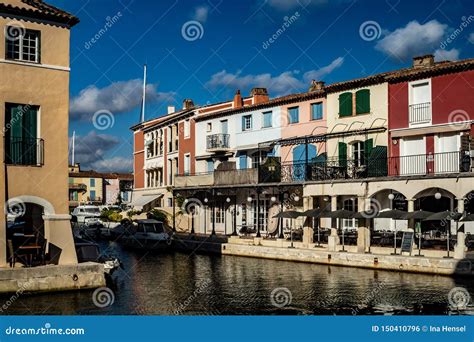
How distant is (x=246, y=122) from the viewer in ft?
153

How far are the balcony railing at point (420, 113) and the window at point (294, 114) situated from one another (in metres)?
9.56

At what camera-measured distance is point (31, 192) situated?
2139 cm

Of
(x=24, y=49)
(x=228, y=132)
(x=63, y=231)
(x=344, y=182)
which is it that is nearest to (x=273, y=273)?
(x=344, y=182)

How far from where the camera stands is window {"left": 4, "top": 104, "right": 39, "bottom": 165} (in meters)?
21.3

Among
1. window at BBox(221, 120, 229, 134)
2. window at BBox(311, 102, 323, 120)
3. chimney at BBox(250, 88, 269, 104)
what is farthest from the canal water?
chimney at BBox(250, 88, 269, 104)

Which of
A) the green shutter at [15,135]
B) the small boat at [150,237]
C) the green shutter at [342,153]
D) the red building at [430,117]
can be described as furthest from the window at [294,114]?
the green shutter at [15,135]

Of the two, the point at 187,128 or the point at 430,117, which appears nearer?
the point at 430,117

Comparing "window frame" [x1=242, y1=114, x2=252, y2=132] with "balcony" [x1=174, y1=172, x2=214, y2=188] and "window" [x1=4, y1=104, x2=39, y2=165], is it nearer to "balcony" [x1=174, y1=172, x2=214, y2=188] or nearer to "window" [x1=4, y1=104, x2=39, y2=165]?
"balcony" [x1=174, y1=172, x2=214, y2=188]

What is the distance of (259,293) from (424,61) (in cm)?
1879

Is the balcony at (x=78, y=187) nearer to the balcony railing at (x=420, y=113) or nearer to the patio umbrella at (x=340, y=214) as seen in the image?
the patio umbrella at (x=340, y=214)

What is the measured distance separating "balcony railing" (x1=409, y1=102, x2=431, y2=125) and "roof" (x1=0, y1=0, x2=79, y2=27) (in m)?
19.0

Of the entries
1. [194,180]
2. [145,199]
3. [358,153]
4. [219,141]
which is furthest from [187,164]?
[358,153]

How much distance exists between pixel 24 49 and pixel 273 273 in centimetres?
1411

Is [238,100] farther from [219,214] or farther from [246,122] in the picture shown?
[219,214]
